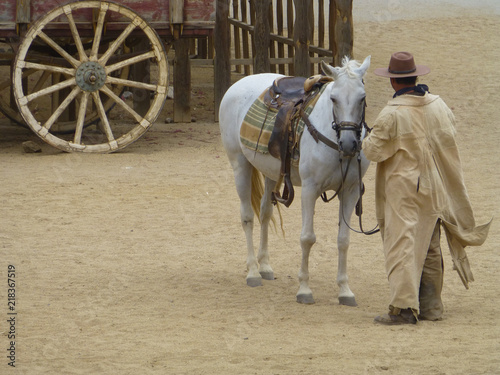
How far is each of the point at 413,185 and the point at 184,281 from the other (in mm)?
2397

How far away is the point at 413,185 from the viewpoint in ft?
18.6

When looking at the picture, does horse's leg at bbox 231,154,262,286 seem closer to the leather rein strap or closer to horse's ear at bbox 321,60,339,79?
the leather rein strap

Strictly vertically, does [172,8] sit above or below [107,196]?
above

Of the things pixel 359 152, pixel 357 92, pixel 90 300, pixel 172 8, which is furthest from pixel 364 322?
pixel 172 8

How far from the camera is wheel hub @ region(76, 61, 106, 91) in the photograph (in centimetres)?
1145

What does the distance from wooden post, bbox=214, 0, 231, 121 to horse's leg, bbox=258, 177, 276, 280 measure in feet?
21.8

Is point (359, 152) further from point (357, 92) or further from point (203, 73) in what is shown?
point (203, 73)

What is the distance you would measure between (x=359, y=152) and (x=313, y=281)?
158 cm

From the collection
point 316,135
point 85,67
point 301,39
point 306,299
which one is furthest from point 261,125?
point 301,39

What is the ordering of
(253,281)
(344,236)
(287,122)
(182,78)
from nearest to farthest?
(344,236), (287,122), (253,281), (182,78)

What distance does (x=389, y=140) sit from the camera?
5684 mm

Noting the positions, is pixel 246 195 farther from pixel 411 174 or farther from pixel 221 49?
pixel 221 49

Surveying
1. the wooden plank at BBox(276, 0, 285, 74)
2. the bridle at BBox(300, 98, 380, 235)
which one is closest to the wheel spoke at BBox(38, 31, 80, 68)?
the wooden plank at BBox(276, 0, 285, 74)

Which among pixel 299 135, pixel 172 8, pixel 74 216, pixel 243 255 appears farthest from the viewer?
pixel 172 8
